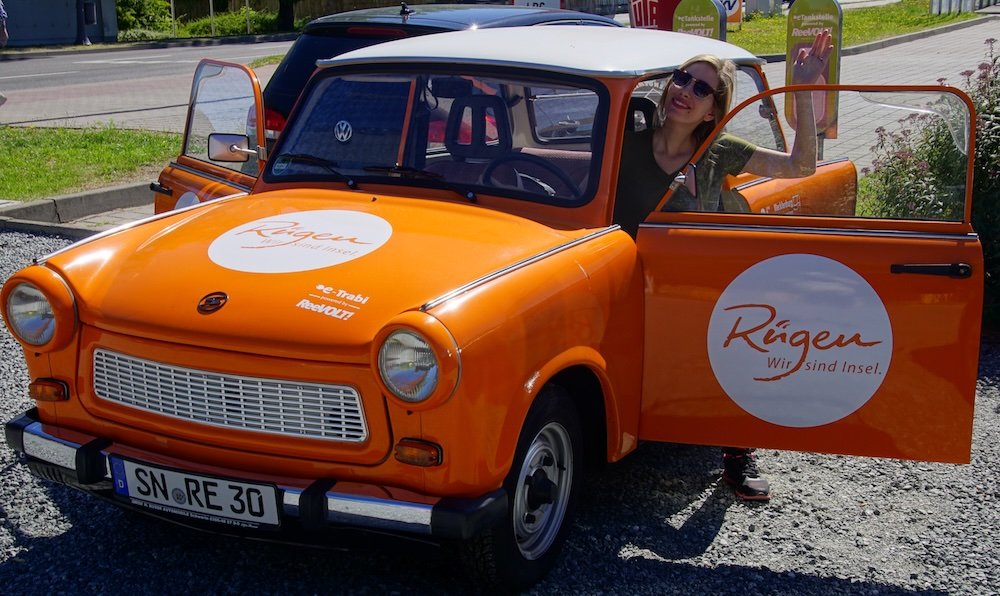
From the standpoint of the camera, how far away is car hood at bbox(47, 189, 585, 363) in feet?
10.4

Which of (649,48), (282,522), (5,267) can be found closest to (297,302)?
(282,522)

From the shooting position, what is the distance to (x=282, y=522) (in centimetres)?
316

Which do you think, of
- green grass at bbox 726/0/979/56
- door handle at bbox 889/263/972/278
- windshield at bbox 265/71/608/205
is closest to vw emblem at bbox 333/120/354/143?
windshield at bbox 265/71/608/205

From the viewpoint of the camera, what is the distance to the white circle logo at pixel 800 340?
3645mm

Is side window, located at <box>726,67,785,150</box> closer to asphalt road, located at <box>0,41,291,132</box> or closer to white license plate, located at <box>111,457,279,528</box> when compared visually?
white license plate, located at <box>111,457,279,528</box>

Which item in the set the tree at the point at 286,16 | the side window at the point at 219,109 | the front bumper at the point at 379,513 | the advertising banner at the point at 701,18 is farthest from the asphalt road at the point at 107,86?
the front bumper at the point at 379,513

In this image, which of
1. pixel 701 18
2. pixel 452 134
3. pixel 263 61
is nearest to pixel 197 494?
pixel 452 134

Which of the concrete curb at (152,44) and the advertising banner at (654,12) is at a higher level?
the advertising banner at (654,12)

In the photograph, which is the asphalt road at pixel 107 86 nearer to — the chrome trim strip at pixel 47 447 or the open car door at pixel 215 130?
the open car door at pixel 215 130

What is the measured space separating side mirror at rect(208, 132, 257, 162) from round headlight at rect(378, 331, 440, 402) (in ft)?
7.11

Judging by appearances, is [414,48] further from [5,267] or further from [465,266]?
[5,267]

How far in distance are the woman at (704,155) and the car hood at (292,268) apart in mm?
589

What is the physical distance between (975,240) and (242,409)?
243 cm

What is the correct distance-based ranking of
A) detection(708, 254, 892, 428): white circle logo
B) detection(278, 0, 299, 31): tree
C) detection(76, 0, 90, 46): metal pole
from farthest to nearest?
detection(278, 0, 299, 31): tree
detection(76, 0, 90, 46): metal pole
detection(708, 254, 892, 428): white circle logo
